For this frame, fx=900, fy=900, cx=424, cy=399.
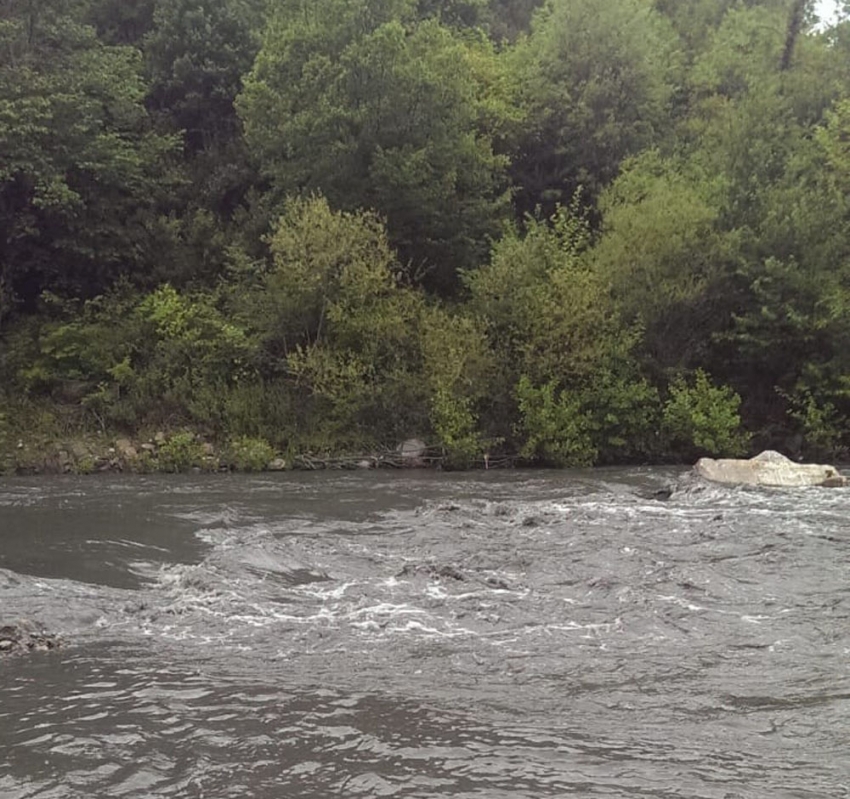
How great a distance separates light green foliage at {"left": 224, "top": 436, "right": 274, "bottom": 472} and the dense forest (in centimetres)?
88

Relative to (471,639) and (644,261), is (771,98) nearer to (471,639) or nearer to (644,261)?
(644,261)

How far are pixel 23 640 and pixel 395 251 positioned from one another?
22.6 m

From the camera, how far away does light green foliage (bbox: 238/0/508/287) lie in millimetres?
33125

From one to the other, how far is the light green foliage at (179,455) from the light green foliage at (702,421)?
47.3 ft

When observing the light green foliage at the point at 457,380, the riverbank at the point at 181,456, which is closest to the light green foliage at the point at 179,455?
the riverbank at the point at 181,456

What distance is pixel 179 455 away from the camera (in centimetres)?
2658

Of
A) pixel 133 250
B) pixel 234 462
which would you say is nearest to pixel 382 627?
pixel 234 462

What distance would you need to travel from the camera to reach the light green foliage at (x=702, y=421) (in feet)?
91.2

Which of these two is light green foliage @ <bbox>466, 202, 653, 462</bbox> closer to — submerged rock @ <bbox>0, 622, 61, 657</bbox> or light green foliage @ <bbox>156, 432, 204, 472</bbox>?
light green foliage @ <bbox>156, 432, 204, 472</bbox>

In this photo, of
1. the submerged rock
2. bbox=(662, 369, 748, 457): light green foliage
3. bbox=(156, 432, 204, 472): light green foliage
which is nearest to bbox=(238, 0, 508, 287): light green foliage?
bbox=(662, 369, 748, 457): light green foliage

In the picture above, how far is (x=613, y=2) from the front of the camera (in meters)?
41.8

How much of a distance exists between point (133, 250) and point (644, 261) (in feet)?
61.7

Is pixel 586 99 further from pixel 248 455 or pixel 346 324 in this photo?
pixel 248 455

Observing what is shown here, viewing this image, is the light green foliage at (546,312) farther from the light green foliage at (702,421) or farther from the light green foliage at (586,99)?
the light green foliage at (586,99)
